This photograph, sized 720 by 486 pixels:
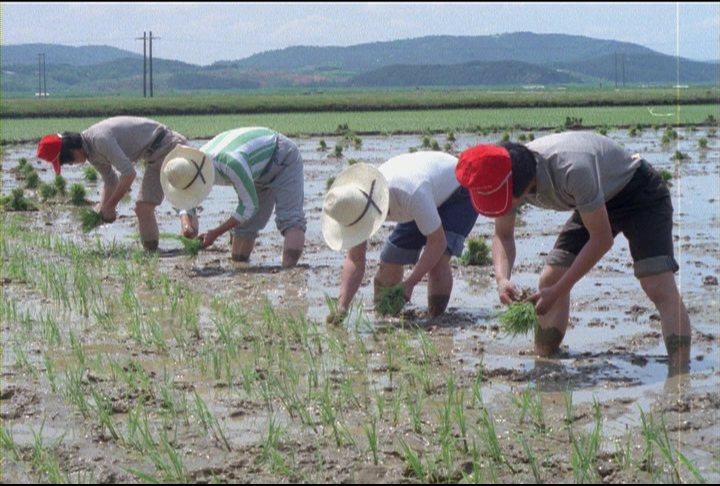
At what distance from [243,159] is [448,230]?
82.9 inches

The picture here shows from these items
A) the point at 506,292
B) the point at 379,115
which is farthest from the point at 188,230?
the point at 379,115

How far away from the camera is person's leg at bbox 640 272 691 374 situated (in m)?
5.32

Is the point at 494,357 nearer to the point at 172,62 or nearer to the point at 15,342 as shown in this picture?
the point at 15,342

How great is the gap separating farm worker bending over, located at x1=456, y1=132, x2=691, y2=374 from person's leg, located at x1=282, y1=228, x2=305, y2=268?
322 cm

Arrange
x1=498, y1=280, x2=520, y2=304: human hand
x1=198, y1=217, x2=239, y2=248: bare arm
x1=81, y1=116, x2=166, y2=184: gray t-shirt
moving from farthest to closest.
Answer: x1=81, y1=116, x2=166, y2=184: gray t-shirt → x1=198, y1=217, x2=239, y2=248: bare arm → x1=498, y1=280, x2=520, y2=304: human hand

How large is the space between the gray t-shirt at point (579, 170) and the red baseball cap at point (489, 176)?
0.72 feet

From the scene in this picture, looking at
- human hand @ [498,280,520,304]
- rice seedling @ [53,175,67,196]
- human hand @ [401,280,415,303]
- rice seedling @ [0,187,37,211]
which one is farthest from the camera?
rice seedling @ [53,175,67,196]

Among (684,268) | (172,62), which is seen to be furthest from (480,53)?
(684,268)

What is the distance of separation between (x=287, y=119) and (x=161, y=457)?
95.4 ft

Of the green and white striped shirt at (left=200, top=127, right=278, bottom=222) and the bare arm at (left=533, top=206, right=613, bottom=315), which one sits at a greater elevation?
the green and white striped shirt at (left=200, top=127, right=278, bottom=222)

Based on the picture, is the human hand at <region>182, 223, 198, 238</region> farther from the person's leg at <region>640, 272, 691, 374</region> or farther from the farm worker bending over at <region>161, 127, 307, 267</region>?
the person's leg at <region>640, 272, 691, 374</region>

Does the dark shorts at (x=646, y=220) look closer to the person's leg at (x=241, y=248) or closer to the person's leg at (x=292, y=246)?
the person's leg at (x=292, y=246)

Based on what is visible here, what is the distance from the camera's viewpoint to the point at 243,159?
8.13 metres

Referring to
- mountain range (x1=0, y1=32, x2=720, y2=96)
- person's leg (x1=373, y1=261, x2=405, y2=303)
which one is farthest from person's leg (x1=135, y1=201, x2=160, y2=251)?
mountain range (x1=0, y1=32, x2=720, y2=96)
